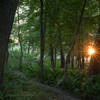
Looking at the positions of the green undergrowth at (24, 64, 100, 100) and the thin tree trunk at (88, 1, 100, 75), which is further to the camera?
the thin tree trunk at (88, 1, 100, 75)

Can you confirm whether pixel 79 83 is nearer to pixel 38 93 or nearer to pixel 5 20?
pixel 38 93

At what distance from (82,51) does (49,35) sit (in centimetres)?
274

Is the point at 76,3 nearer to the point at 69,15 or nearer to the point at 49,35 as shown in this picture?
the point at 69,15

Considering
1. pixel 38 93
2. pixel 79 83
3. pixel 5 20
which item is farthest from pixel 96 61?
pixel 5 20

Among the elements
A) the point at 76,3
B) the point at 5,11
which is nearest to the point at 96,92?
the point at 5,11

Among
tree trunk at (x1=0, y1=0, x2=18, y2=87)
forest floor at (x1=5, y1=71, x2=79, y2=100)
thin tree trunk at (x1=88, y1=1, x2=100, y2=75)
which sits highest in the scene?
tree trunk at (x1=0, y1=0, x2=18, y2=87)

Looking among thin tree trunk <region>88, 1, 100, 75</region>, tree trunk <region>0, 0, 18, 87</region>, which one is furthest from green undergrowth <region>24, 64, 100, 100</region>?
tree trunk <region>0, 0, 18, 87</region>

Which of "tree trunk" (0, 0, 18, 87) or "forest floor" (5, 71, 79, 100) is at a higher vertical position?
"tree trunk" (0, 0, 18, 87)

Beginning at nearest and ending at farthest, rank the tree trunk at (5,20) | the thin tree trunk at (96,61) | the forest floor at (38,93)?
the tree trunk at (5,20)
the forest floor at (38,93)
the thin tree trunk at (96,61)

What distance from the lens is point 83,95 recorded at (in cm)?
535

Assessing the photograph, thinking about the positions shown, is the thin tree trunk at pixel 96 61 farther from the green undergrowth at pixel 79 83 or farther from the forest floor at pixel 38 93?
the forest floor at pixel 38 93

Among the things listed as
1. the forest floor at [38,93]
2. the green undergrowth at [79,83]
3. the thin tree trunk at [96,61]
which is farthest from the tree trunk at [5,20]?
the thin tree trunk at [96,61]

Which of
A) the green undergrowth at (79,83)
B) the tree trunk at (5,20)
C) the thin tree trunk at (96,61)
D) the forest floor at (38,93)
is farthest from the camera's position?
the thin tree trunk at (96,61)

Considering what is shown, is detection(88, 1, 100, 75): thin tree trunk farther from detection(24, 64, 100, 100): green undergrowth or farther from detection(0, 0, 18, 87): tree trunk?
detection(0, 0, 18, 87): tree trunk
